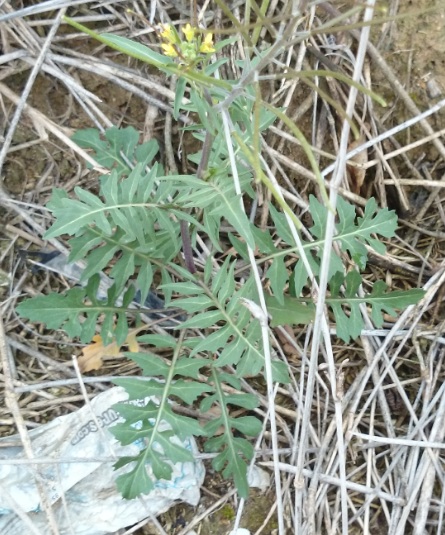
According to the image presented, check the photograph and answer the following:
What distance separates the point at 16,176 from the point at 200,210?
81 centimetres

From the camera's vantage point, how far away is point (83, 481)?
6.60 ft

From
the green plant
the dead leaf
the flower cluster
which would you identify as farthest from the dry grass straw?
the flower cluster

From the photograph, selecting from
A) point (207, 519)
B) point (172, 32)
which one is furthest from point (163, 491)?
point (172, 32)

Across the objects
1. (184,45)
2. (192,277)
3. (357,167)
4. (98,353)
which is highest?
(184,45)

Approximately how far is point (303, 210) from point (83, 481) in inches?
47.2

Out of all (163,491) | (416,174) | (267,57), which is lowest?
(163,491)

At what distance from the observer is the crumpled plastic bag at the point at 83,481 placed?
6.41ft

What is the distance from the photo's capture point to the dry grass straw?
2.05m

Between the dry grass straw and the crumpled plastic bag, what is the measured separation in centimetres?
8

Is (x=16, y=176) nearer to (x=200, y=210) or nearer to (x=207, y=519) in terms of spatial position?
(x=200, y=210)

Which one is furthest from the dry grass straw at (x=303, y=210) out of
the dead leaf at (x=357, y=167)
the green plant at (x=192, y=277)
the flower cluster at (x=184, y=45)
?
the flower cluster at (x=184, y=45)

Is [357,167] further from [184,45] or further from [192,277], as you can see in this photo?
[184,45]

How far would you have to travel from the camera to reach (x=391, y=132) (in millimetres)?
2166

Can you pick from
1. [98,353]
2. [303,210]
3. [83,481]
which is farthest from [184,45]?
[83,481]
